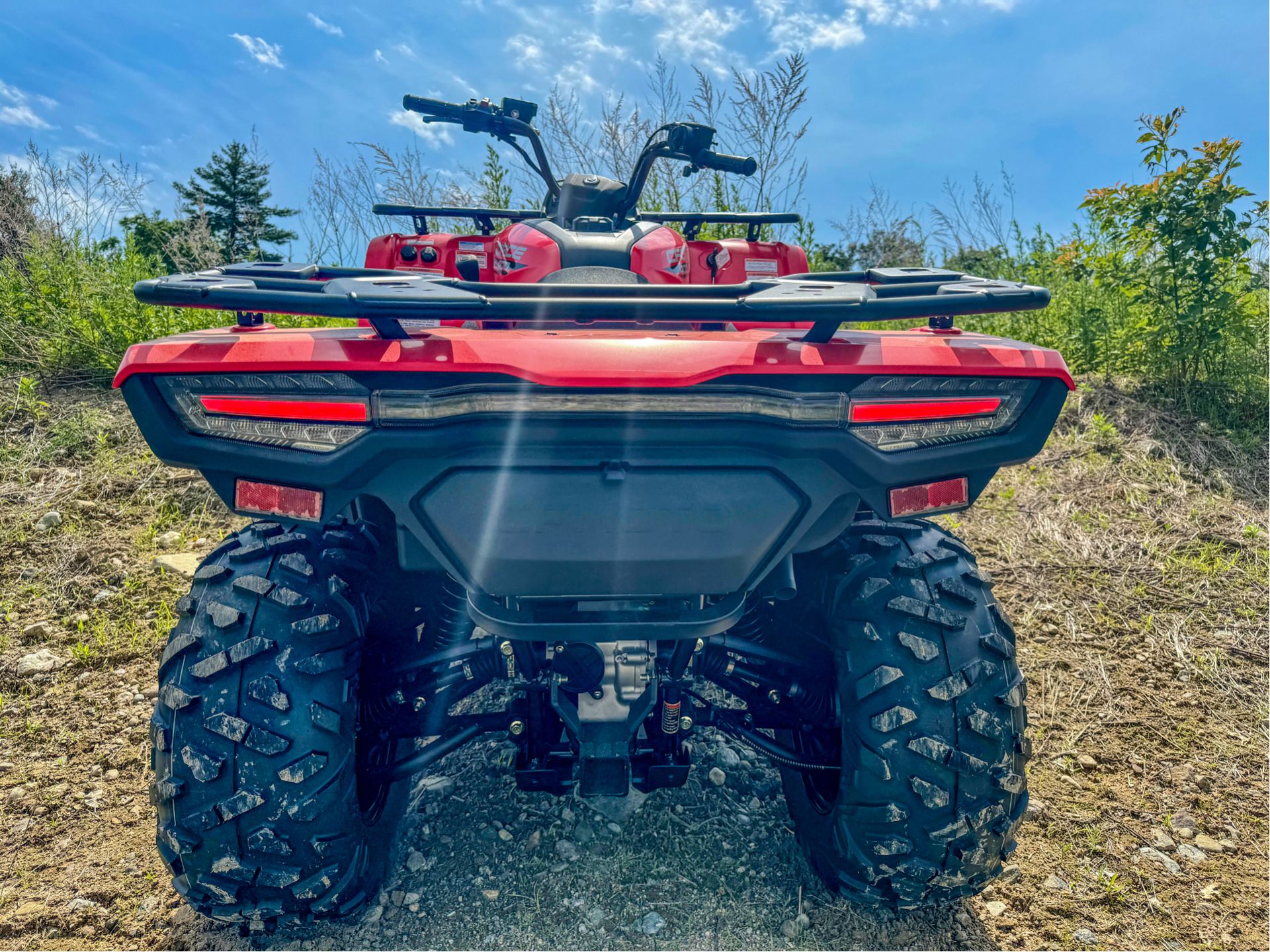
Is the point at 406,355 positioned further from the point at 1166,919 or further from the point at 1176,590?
the point at 1176,590

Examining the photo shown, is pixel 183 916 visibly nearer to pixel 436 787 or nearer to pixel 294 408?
pixel 436 787

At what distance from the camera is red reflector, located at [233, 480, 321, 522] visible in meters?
1.41

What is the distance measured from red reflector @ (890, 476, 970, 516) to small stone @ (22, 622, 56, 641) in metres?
3.47

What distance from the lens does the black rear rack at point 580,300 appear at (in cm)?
122

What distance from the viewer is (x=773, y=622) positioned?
2.00m

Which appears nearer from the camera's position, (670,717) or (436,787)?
(670,717)

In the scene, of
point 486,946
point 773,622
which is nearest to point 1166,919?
point 773,622

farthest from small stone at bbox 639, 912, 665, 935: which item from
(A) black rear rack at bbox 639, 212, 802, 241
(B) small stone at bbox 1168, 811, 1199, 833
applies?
(A) black rear rack at bbox 639, 212, 802, 241

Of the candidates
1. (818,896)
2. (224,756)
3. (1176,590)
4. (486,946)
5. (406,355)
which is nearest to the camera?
(406,355)

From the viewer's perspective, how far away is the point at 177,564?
3641mm

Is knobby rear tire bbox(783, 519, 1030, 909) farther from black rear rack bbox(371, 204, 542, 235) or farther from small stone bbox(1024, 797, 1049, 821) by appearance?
black rear rack bbox(371, 204, 542, 235)

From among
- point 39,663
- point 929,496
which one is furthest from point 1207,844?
point 39,663

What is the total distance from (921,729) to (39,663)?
3278mm

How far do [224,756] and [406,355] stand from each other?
90 cm
